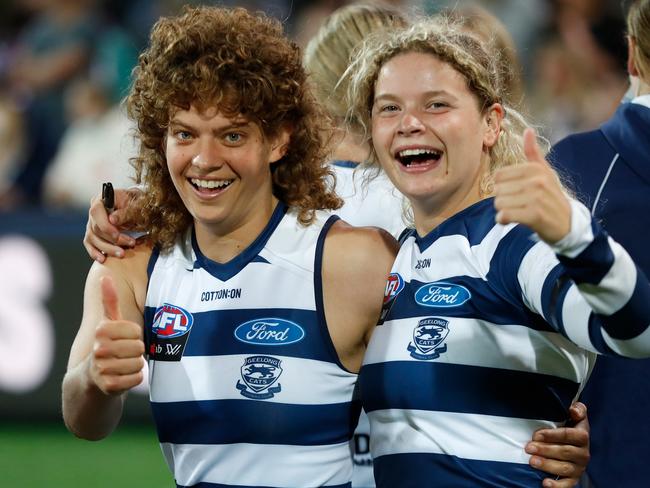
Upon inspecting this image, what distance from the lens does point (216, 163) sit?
2.85 m

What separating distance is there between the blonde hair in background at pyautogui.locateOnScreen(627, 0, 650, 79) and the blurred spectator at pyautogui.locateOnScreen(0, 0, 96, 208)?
20.2 ft

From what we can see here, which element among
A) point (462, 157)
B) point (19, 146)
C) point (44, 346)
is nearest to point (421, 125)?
point (462, 157)

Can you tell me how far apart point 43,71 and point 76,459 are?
12.6 feet

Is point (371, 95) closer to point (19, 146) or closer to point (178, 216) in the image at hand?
point (178, 216)

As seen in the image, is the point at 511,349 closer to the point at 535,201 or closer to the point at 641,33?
the point at 535,201

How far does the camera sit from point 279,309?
9.34ft

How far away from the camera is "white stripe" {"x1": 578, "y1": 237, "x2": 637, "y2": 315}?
2250mm

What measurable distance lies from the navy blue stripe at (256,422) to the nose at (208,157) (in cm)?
54

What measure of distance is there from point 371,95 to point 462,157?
36 centimetres

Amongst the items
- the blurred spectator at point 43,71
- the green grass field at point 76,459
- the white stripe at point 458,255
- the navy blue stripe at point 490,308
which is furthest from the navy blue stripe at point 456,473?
the blurred spectator at point 43,71

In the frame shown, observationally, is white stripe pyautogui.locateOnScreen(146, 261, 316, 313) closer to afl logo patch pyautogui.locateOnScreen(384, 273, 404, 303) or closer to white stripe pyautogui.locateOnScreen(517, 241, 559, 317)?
afl logo patch pyautogui.locateOnScreen(384, 273, 404, 303)

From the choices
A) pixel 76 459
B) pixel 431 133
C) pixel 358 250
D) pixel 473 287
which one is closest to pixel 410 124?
pixel 431 133

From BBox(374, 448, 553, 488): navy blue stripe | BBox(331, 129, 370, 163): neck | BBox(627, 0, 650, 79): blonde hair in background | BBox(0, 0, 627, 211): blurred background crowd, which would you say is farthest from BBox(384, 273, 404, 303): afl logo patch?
BBox(0, 0, 627, 211): blurred background crowd

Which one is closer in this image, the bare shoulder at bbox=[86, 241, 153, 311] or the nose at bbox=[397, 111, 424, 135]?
the nose at bbox=[397, 111, 424, 135]
